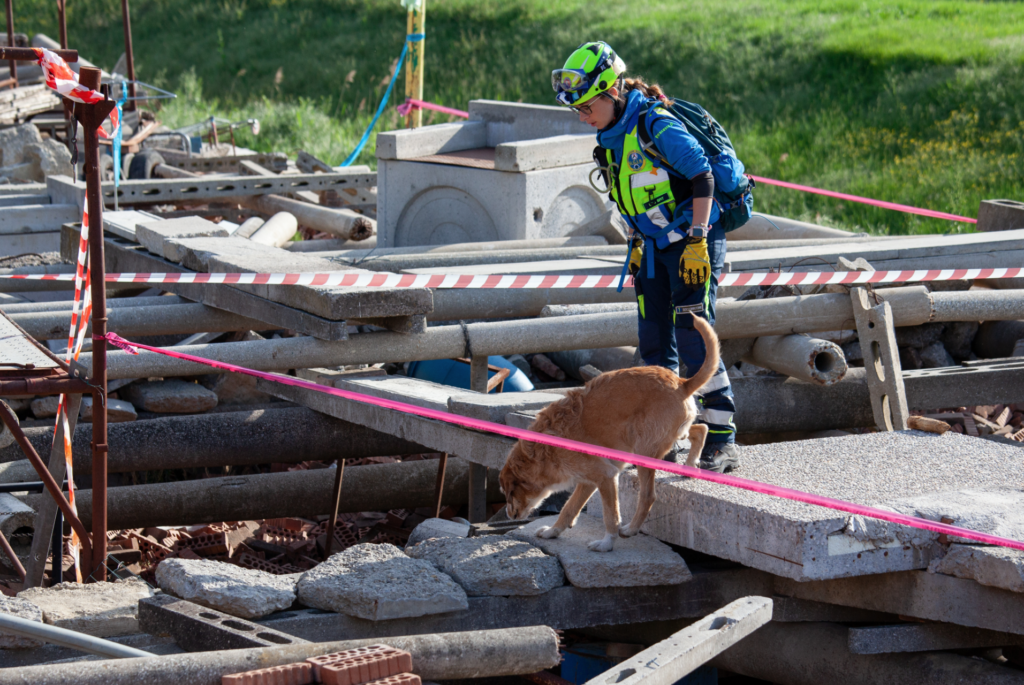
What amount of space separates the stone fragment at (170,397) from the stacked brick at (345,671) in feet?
15.2

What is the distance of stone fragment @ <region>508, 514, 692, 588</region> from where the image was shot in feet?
14.6

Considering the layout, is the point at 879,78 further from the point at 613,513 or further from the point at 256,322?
the point at 613,513

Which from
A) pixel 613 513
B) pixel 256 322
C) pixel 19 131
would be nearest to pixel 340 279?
pixel 256 322

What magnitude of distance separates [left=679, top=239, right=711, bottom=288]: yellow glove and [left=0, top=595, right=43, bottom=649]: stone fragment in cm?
294

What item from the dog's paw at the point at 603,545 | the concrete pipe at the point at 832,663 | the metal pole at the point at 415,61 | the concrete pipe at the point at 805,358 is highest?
the metal pole at the point at 415,61

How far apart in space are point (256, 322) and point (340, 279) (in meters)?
1.01

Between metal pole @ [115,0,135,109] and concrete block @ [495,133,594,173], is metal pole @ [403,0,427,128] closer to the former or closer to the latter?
metal pole @ [115,0,135,109]

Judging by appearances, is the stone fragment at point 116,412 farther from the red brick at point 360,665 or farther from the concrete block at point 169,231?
the red brick at point 360,665

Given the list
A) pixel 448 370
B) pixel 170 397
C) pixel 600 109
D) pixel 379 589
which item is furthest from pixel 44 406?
pixel 600 109

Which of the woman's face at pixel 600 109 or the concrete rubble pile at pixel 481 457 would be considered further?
the woman's face at pixel 600 109

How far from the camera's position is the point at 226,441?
22.1 ft

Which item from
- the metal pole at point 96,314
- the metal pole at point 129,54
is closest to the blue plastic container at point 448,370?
the metal pole at point 96,314

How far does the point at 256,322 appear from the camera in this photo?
7.17 meters

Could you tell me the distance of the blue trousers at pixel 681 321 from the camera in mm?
5098
